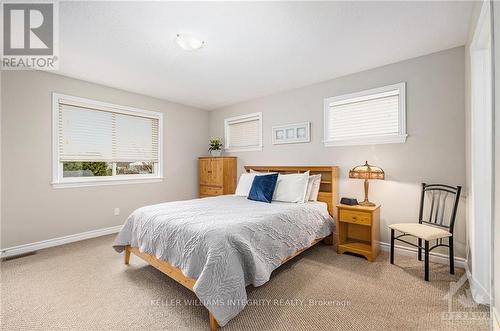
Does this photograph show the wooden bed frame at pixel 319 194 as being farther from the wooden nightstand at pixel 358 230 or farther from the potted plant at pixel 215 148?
the potted plant at pixel 215 148

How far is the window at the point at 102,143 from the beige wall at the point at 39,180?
11cm

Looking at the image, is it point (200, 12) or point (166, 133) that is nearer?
point (200, 12)

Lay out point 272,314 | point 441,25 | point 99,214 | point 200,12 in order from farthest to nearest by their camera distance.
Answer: point 99,214, point 441,25, point 200,12, point 272,314

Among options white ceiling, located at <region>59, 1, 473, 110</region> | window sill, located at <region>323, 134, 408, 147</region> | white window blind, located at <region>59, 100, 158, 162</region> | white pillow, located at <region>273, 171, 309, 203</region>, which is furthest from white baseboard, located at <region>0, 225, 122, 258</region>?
window sill, located at <region>323, 134, 408, 147</region>

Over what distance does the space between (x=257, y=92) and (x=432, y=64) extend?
2.54m

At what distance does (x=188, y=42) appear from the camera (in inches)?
92.2

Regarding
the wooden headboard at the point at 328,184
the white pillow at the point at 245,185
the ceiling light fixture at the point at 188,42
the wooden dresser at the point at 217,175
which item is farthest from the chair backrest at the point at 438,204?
the wooden dresser at the point at 217,175

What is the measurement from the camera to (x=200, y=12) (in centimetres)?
196

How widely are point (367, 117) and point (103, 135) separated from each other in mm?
4233

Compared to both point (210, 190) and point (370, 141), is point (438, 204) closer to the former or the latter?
point (370, 141)

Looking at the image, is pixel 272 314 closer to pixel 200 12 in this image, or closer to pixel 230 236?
pixel 230 236

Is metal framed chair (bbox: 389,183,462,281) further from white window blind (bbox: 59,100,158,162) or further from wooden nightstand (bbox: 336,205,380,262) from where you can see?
white window blind (bbox: 59,100,158,162)

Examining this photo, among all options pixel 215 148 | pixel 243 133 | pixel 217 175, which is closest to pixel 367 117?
pixel 243 133

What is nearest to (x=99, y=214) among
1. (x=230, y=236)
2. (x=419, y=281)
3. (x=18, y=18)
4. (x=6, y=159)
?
(x=6, y=159)
